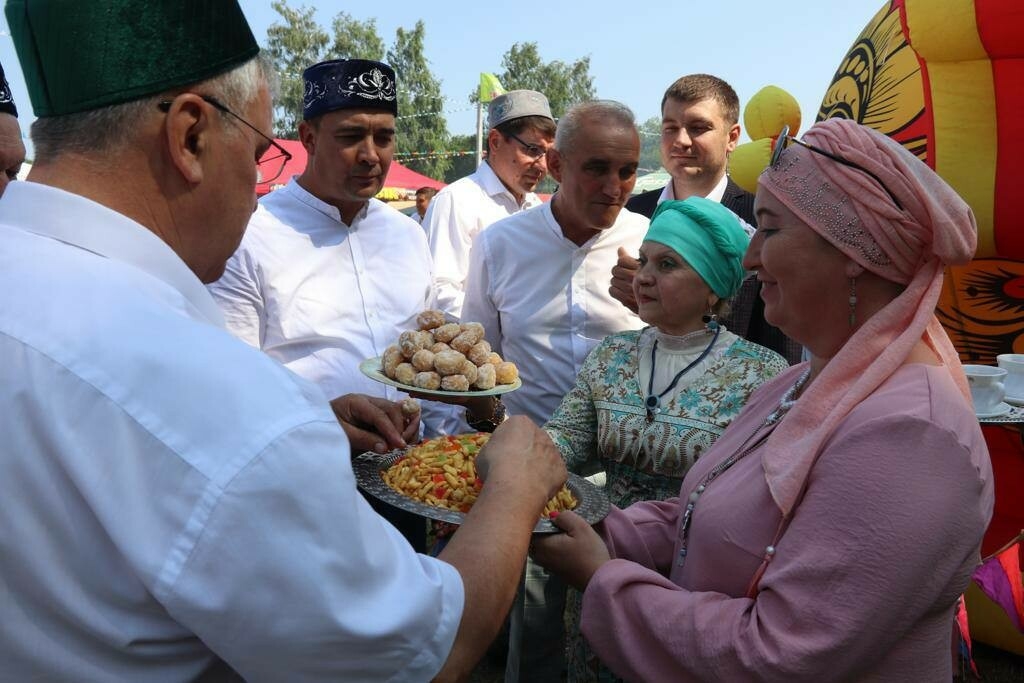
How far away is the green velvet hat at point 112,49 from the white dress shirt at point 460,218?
333 centimetres

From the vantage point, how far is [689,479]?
216 centimetres

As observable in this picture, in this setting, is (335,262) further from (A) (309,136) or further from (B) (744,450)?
(B) (744,450)

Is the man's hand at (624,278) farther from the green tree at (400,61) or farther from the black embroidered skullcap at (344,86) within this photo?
the green tree at (400,61)

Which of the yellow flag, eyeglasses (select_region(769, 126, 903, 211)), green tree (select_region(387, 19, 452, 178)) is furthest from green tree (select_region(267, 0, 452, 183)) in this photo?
eyeglasses (select_region(769, 126, 903, 211))

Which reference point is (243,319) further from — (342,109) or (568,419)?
(568,419)

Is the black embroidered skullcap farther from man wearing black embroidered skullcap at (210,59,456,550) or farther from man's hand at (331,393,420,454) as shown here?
man's hand at (331,393,420,454)

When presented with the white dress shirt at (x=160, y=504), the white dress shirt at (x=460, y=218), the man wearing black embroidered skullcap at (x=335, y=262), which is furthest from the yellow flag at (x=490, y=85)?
the white dress shirt at (x=160, y=504)

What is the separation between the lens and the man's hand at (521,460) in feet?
5.33

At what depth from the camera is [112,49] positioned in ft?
3.90

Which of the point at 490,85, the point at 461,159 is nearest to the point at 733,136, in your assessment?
the point at 490,85

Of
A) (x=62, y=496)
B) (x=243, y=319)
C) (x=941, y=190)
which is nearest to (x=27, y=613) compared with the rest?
(x=62, y=496)

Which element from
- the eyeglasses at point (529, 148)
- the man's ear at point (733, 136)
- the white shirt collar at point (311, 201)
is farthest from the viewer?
the eyeglasses at point (529, 148)

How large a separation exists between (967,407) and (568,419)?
1.49 metres

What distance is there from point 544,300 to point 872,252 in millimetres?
2107
